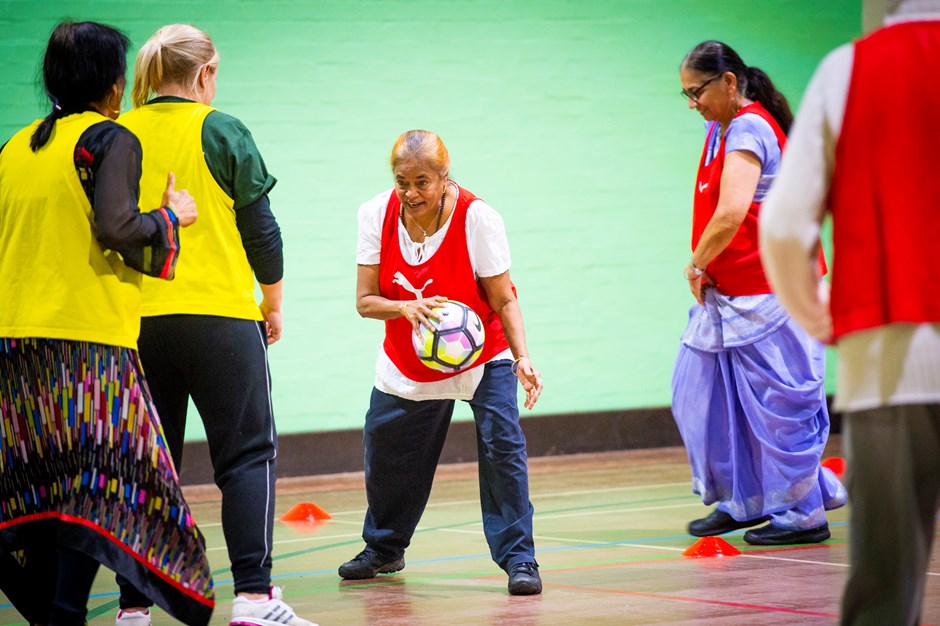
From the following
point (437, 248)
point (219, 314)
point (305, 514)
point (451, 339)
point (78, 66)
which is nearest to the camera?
point (78, 66)

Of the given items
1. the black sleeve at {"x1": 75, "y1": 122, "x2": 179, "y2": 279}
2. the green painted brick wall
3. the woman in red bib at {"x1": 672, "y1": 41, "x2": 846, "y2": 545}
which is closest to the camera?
the black sleeve at {"x1": 75, "y1": 122, "x2": 179, "y2": 279}

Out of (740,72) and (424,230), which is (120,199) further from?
(740,72)

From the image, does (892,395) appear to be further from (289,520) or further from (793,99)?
(793,99)

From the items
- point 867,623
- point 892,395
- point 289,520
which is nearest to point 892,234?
point 892,395

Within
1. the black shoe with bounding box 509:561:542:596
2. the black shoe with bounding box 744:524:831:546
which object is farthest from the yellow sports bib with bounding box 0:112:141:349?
the black shoe with bounding box 744:524:831:546

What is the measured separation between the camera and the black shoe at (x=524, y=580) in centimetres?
364

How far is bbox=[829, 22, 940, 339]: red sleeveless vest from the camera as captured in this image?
175 centimetres

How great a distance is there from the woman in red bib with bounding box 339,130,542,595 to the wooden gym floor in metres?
0.20

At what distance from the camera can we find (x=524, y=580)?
3.65 meters

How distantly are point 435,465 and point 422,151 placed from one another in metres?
0.99

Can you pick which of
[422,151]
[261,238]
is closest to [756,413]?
[422,151]

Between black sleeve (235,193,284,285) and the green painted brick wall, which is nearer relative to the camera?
black sleeve (235,193,284,285)

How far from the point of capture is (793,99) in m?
8.70

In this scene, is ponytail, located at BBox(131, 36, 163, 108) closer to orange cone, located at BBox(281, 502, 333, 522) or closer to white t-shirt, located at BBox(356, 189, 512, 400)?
white t-shirt, located at BBox(356, 189, 512, 400)
